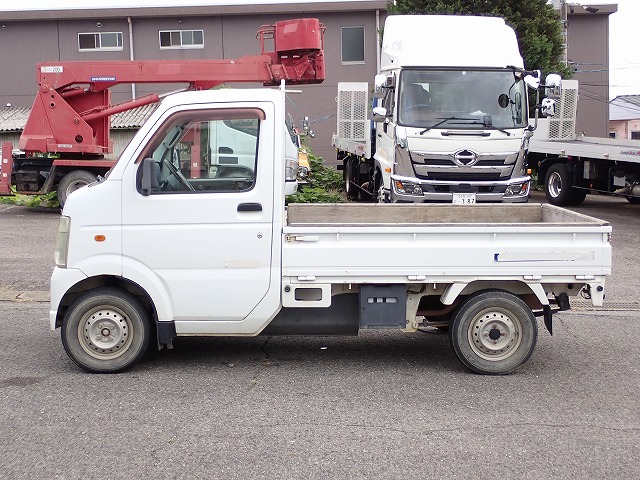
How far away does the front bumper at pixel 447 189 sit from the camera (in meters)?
13.0

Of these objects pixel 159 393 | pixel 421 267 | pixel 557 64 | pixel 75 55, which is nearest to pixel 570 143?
pixel 557 64

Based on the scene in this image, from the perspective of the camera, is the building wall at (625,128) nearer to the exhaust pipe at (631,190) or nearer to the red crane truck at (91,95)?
the exhaust pipe at (631,190)

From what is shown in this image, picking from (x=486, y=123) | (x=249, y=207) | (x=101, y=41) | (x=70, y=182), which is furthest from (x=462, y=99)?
(x=101, y=41)

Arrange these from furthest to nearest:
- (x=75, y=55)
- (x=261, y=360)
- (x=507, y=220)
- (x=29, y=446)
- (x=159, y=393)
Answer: (x=75, y=55)
(x=507, y=220)
(x=261, y=360)
(x=159, y=393)
(x=29, y=446)

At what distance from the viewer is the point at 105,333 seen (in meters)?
6.85

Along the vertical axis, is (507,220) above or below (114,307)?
above

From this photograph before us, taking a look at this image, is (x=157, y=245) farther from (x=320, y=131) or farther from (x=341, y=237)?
(x=320, y=131)

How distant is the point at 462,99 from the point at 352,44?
20.3 metres

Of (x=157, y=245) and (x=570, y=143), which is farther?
(x=570, y=143)

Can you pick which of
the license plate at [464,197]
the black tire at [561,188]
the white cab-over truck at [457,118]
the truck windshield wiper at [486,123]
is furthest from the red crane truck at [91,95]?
the black tire at [561,188]

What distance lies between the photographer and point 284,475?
492 cm

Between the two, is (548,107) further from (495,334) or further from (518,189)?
(495,334)

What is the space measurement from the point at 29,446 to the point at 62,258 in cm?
186

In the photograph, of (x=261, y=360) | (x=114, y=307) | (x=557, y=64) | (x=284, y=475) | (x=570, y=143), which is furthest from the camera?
(x=557, y=64)
